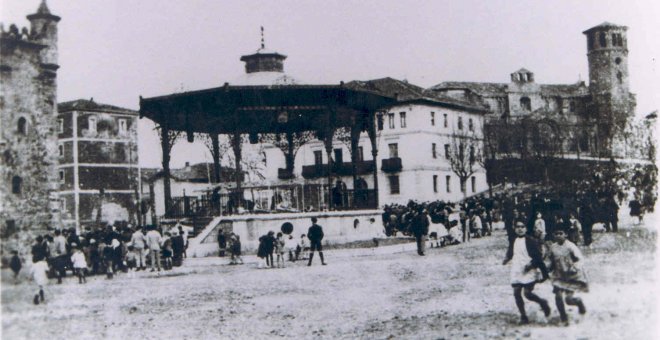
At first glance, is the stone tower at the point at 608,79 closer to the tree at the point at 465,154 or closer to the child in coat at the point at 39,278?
the tree at the point at 465,154

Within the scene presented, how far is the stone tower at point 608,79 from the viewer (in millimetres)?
13848

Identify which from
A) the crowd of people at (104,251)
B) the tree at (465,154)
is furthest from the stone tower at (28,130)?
the tree at (465,154)

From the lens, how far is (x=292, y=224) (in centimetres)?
1977

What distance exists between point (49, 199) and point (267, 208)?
748 cm

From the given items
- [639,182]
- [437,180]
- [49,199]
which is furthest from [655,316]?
[437,180]

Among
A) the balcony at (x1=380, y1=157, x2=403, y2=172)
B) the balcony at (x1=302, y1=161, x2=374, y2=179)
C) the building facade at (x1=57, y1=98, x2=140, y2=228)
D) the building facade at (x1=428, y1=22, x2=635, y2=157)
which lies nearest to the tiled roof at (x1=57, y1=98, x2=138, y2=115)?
the building facade at (x1=57, y1=98, x2=140, y2=228)

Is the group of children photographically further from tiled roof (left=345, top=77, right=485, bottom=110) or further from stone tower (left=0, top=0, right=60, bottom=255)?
tiled roof (left=345, top=77, right=485, bottom=110)

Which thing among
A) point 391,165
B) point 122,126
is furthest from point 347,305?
point 391,165

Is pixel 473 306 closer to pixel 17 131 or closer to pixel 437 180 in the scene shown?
pixel 17 131

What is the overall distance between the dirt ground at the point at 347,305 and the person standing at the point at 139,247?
160cm

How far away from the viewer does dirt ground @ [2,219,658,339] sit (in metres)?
10.7

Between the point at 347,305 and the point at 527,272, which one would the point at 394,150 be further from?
the point at 527,272

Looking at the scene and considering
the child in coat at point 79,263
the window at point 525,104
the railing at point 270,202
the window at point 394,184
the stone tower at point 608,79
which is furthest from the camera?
the window at point 394,184

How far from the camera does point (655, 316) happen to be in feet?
37.5
